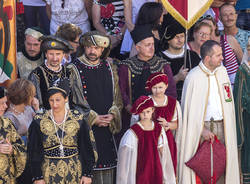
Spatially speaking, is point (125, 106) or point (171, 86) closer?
point (125, 106)

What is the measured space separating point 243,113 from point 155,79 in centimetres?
170

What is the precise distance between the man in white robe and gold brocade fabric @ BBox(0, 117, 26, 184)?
89.3 inches

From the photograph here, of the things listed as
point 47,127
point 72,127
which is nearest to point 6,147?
point 47,127

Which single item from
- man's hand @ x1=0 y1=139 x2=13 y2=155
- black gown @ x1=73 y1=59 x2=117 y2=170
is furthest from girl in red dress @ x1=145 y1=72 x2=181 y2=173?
man's hand @ x1=0 y1=139 x2=13 y2=155

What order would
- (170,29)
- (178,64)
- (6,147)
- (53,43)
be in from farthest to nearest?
(170,29) → (178,64) → (53,43) → (6,147)

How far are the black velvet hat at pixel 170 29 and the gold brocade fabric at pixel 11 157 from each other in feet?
9.72

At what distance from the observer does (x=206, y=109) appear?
7980 mm

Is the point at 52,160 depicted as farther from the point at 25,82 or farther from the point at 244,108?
the point at 244,108

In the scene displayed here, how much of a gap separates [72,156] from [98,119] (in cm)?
107

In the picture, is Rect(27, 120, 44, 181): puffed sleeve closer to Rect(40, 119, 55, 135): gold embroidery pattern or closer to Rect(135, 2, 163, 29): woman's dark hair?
Rect(40, 119, 55, 135): gold embroidery pattern

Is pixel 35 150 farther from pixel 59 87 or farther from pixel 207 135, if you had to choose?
pixel 207 135

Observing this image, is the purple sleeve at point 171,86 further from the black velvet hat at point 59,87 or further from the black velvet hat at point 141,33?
the black velvet hat at point 59,87

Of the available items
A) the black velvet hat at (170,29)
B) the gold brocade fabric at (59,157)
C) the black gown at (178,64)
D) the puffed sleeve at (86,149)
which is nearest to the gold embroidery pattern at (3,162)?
the gold brocade fabric at (59,157)

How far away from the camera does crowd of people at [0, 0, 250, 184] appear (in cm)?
660
